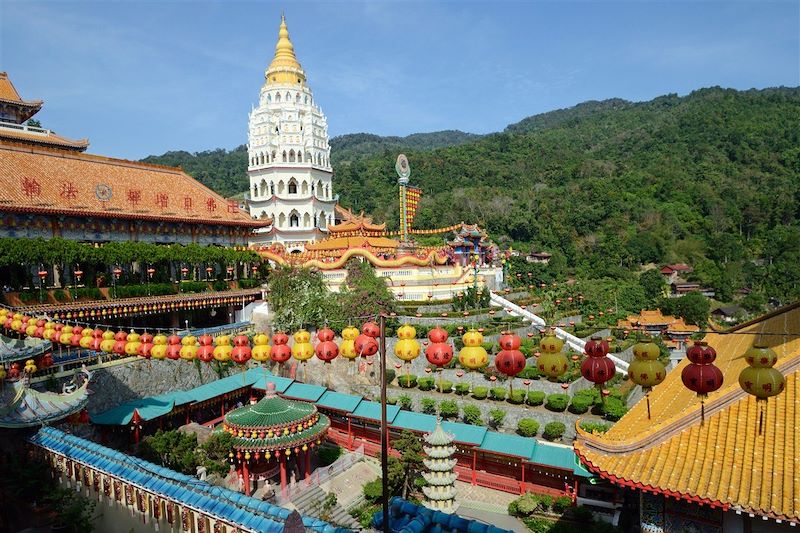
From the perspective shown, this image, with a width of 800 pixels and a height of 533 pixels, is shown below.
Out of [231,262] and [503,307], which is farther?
[503,307]

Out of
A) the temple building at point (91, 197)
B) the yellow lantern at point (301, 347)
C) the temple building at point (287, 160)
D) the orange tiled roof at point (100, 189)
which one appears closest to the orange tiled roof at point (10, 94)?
the temple building at point (91, 197)

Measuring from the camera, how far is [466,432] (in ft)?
60.5

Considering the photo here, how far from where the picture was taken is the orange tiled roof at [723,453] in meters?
6.59

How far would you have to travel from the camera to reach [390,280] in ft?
101

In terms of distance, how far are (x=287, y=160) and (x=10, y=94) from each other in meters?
18.4

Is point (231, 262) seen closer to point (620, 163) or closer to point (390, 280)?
point (390, 280)

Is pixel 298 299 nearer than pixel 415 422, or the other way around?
pixel 415 422

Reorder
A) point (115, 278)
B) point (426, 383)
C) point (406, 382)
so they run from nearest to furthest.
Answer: point (426, 383), point (115, 278), point (406, 382)

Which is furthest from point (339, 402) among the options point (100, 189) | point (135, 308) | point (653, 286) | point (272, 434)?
point (653, 286)

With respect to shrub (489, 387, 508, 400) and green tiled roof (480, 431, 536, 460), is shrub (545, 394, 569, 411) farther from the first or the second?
green tiled roof (480, 431, 536, 460)

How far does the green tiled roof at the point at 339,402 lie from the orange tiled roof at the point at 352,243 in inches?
510

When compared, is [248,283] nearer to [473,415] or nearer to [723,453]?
[473,415]

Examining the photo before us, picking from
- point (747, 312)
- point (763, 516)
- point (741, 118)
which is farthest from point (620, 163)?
point (763, 516)

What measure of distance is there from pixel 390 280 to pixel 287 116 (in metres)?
19.0
